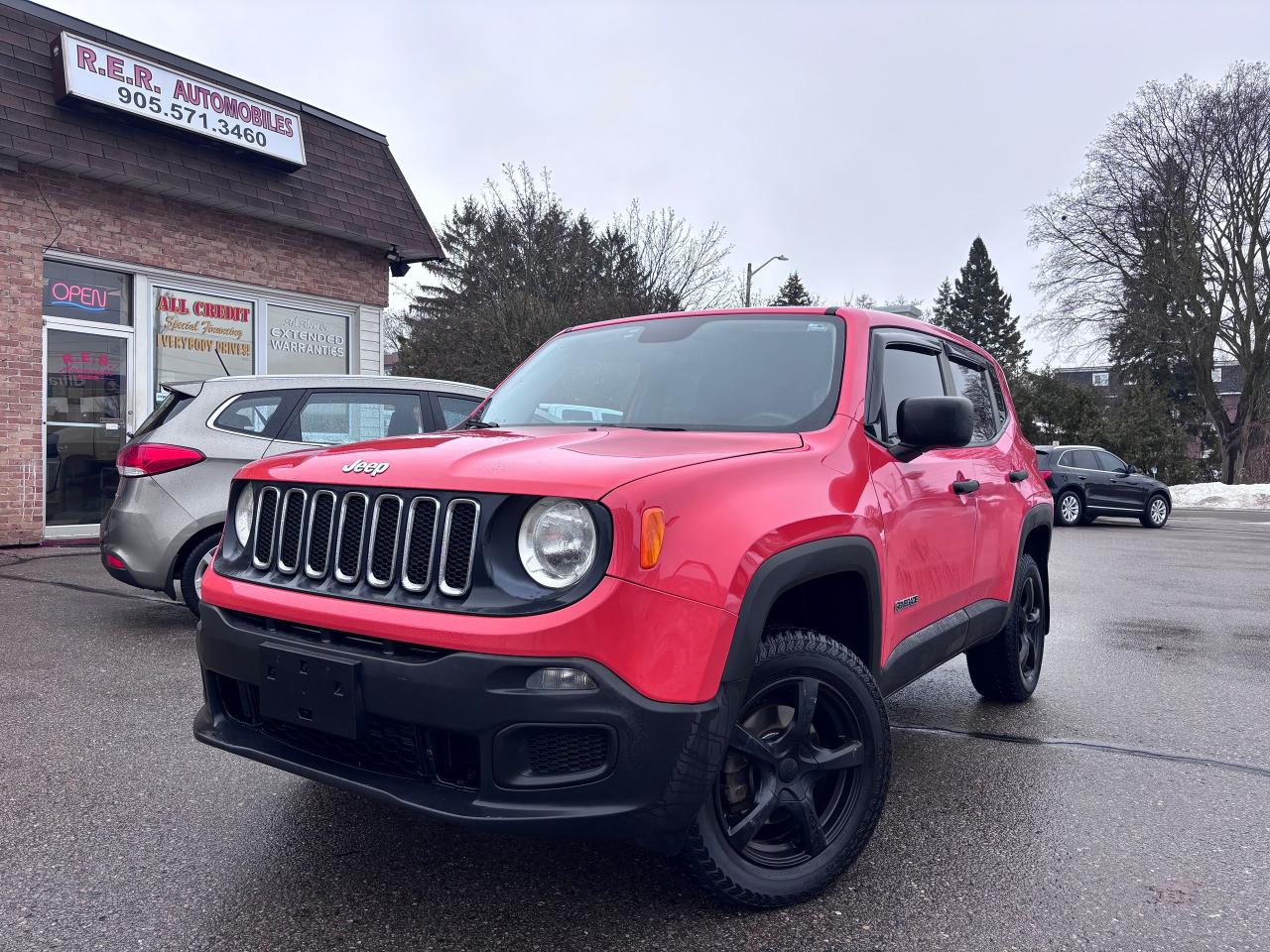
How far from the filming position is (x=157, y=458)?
19.7 feet

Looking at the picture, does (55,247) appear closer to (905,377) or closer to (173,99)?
(173,99)

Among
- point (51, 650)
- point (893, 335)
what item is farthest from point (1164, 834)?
point (51, 650)

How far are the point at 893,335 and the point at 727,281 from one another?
28.5 meters

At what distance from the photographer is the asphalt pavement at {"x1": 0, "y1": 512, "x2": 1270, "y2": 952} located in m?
2.53

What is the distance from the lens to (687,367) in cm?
358

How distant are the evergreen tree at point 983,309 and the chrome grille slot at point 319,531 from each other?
3053 inches

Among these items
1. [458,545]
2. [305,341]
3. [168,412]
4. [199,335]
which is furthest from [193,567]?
[305,341]

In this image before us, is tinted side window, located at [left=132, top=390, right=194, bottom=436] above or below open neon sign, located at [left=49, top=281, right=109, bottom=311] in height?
below

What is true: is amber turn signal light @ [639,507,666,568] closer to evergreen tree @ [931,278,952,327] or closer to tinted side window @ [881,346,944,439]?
tinted side window @ [881,346,944,439]

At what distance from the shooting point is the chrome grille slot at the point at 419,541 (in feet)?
7.98

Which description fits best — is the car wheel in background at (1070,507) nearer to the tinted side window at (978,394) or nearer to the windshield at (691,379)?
the tinted side window at (978,394)

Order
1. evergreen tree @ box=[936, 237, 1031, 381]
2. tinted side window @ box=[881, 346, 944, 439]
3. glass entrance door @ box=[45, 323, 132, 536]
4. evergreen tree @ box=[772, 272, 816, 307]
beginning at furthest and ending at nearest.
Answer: evergreen tree @ box=[936, 237, 1031, 381]
evergreen tree @ box=[772, 272, 816, 307]
glass entrance door @ box=[45, 323, 132, 536]
tinted side window @ box=[881, 346, 944, 439]

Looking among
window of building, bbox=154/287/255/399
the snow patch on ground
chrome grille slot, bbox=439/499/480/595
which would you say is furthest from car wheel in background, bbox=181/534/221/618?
the snow patch on ground

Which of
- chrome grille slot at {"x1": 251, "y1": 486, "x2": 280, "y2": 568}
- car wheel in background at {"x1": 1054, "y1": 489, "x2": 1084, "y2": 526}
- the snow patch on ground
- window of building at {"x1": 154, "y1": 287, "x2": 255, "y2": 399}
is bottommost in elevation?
the snow patch on ground
